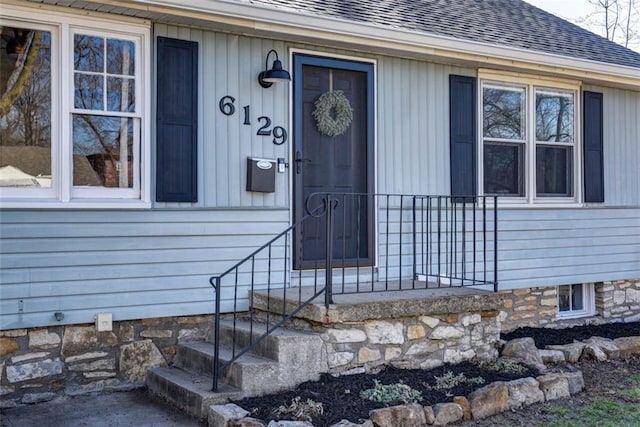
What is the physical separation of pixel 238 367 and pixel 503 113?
4370 mm

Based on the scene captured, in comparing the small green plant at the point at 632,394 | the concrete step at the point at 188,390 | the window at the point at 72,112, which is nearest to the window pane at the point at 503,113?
the small green plant at the point at 632,394

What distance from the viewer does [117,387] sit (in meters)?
5.11

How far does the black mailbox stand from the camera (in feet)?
18.6

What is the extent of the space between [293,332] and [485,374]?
1575 mm

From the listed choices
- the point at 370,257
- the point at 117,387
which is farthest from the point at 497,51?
the point at 117,387

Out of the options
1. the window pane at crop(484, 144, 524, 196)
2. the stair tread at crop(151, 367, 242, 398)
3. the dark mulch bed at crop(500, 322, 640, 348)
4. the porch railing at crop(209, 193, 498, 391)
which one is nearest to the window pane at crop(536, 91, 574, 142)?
the window pane at crop(484, 144, 524, 196)

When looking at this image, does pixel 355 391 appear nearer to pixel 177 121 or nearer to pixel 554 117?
pixel 177 121

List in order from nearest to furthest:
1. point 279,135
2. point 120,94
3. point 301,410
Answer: point 301,410 < point 120,94 < point 279,135

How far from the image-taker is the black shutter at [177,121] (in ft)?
17.3

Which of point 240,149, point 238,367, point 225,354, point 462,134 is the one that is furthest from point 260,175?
point 462,134

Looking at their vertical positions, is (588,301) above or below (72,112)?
below

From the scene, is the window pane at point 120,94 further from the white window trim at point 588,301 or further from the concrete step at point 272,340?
the white window trim at point 588,301

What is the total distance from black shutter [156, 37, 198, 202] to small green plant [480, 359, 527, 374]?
2.73 m

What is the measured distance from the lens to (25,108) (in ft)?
15.9
